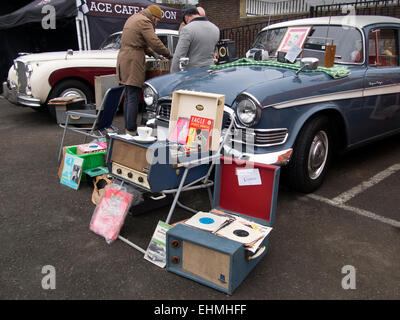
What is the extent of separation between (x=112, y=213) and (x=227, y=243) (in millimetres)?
1029

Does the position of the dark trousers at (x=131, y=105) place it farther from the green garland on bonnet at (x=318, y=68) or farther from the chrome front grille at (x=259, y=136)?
the chrome front grille at (x=259, y=136)

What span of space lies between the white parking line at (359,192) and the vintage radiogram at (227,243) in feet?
3.37

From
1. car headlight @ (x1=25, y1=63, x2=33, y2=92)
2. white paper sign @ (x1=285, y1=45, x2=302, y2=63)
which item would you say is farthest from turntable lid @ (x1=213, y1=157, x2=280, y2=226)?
car headlight @ (x1=25, y1=63, x2=33, y2=92)

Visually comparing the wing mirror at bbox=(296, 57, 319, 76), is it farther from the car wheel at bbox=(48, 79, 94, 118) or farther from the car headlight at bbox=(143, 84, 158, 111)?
→ the car wheel at bbox=(48, 79, 94, 118)

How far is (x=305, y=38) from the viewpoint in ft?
13.1

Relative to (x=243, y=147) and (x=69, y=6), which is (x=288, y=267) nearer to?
(x=243, y=147)

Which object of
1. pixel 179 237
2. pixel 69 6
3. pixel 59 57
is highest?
pixel 69 6

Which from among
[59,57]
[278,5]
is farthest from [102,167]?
[278,5]

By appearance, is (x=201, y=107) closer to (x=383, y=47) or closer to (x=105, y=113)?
(x=105, y=113)

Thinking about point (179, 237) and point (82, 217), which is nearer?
point (179, 237)

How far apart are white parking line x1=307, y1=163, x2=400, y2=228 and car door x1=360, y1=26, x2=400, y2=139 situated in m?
0.46
